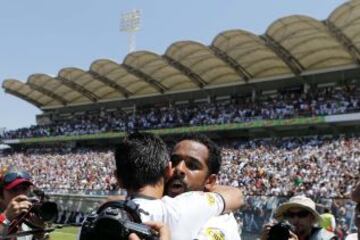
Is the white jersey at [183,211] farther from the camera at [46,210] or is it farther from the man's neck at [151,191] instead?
the camera at [46,210]

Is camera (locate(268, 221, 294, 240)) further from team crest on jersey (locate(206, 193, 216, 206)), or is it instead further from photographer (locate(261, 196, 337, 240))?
photographer (locate(261, 196, 337, 240))

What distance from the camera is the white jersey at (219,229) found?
2596 mm

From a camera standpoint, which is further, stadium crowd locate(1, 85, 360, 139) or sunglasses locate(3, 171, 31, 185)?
stadium crowd locate(1, 85, 360, 139)

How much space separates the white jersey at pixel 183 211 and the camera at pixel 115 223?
344 millimetres

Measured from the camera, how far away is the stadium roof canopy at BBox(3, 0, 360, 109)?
1260 inches

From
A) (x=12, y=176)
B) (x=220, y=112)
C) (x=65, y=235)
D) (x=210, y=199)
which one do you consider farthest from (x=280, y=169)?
(x=210, y=199)

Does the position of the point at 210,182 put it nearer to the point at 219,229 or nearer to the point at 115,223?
the point at 219,229

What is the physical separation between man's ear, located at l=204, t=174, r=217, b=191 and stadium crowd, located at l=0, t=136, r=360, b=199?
15776 mm

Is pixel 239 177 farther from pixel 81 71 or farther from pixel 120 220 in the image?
pixel 120 220

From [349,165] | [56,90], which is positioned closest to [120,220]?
[349,165]

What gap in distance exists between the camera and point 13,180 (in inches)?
171

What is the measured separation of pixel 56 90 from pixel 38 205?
51.5 meters

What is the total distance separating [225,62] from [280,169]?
13.1 m

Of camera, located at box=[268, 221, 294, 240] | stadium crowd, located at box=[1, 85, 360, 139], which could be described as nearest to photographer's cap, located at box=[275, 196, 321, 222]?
camera, located at box=[268, 221, 294, 240]
